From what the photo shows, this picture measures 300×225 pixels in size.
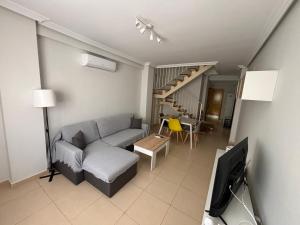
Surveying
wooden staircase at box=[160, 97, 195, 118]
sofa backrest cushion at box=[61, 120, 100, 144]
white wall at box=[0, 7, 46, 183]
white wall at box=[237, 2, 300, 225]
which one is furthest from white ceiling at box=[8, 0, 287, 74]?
wooden staircase at box=[160, 97, 195, 118]

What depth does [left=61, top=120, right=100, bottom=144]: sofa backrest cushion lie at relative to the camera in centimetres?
239

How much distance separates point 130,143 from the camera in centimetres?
311

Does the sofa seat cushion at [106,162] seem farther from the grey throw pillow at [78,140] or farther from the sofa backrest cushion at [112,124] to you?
the sofa backrest cushion at [112,124]

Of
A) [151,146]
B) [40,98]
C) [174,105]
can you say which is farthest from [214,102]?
[40,98]

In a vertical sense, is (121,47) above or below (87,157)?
above

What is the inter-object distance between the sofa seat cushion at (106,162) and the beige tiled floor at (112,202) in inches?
12.9

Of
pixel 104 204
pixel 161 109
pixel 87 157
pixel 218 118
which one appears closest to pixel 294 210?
pixel 104 204

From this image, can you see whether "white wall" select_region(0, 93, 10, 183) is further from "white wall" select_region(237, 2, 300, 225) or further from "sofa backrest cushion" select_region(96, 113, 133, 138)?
"white wall" select_region(237, 2, 300, 225)

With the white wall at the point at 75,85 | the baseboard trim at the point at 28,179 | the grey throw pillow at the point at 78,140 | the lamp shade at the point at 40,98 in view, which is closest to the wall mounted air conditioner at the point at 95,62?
the white wall at the point at 75,85

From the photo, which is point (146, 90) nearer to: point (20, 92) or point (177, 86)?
point (177, 86)

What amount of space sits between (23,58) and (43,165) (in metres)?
1.70

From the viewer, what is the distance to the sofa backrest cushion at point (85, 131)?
7.83 feet

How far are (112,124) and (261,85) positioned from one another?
9.56ft

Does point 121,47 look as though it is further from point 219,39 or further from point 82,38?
point 219,39
